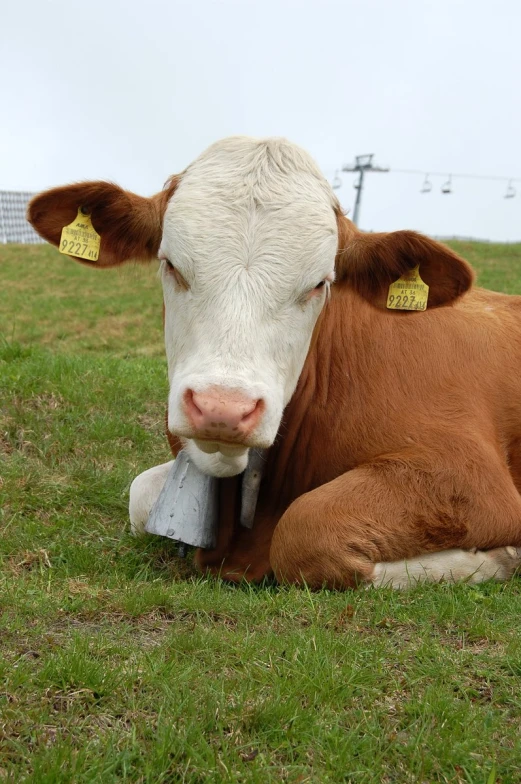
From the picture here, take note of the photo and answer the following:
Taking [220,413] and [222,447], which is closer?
[220,413]

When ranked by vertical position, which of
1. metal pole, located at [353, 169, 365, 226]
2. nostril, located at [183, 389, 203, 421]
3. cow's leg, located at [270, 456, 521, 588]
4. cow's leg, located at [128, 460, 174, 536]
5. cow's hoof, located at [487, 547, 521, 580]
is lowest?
metal pole, located at [353, 169, 365, 226]

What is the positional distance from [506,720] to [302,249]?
8.27 ft

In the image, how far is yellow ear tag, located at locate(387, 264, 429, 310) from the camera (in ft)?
17.8

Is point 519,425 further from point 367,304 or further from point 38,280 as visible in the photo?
point 38,280

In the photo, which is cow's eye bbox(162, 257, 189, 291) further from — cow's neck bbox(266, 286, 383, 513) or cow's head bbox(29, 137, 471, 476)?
cow's neck bbox(266, 286, 383, 513)

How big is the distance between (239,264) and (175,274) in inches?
17.1

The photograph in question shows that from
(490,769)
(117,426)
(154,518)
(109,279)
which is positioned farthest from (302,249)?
(109,279)

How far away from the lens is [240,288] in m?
4.39

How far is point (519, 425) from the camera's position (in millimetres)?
5777

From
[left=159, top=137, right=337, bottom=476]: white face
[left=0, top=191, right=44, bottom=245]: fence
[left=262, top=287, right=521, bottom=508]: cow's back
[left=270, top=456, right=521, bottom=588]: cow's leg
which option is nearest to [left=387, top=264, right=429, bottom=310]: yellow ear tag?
[left=262, top=287, right=521, bottom=508]: cow's back

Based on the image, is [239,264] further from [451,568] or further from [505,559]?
[505,559]

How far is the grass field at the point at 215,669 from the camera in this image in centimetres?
280

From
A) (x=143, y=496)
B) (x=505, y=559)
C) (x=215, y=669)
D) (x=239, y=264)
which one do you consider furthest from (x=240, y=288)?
(x=505, y=559)

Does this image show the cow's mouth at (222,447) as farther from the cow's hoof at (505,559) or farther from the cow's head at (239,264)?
the cow's hoof at (505,559)
